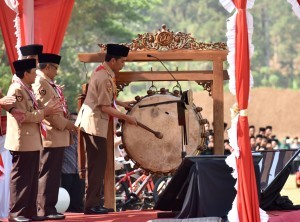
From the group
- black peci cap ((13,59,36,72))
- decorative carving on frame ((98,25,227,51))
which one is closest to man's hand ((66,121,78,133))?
black peci cap ((13,59,36,72))

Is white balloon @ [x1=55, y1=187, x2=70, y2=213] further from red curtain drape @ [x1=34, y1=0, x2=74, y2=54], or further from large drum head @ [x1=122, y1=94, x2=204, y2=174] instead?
red curtain drape @ [x1=34, y1=0, x2=74, y2=54]

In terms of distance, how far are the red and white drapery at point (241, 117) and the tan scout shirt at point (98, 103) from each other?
2302mm

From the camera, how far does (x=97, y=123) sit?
10.1 metres

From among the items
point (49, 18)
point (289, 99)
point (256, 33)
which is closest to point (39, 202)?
point (49, 18)

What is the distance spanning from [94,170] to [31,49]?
142cm

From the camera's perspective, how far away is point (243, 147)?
7949 millimetres

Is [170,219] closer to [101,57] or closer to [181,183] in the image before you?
[181,183]

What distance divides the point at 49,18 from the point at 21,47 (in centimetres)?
100

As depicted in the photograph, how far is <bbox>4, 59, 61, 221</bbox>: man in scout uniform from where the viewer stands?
9.21 meters

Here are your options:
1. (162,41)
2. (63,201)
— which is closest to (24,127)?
(162,41)

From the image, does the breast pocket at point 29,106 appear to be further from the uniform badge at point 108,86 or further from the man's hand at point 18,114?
the uniform badge at point 108,86

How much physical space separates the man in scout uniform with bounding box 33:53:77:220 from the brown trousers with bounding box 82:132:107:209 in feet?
1.00

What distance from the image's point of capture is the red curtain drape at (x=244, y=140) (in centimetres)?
787

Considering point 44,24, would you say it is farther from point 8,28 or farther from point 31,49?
point 31,49
